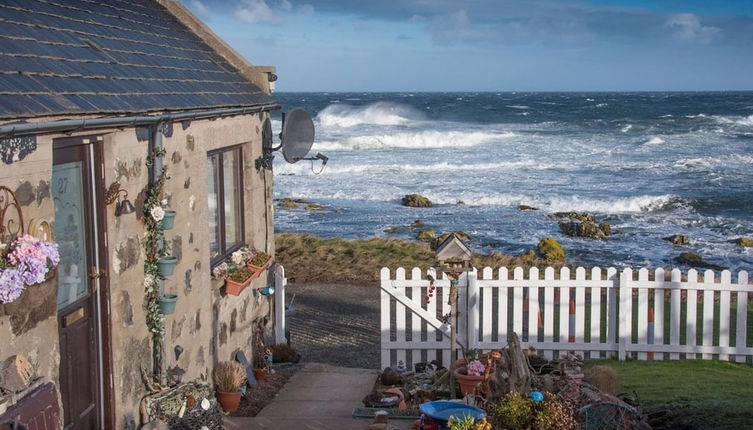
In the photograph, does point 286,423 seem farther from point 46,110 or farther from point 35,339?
point 46,110

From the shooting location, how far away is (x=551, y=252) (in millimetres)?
19359

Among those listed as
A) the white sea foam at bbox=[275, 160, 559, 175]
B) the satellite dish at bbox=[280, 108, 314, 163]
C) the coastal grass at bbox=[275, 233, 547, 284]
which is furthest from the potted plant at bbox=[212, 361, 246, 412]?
the white sea foam at bbox=[275, 160, 559, 175]

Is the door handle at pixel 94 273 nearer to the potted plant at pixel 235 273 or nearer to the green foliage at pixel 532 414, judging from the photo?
the potted plant at pixel 235 273

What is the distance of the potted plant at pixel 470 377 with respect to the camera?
8.30 metres

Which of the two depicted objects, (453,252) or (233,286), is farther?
(233,286)

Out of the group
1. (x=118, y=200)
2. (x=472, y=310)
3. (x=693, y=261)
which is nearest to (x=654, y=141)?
(x=693, y=261)

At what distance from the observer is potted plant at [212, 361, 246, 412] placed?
8.52 meters

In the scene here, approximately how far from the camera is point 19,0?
6.94 m

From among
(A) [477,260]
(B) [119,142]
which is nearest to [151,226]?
(B) [119,142]

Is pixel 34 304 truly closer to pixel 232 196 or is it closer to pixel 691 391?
pixel 232 196

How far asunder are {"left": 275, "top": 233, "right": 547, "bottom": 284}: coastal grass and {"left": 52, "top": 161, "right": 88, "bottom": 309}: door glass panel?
36.8 feet

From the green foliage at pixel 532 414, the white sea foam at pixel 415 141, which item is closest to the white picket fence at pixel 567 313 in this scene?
the green foliage at pixel 532 414

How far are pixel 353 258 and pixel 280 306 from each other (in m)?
7.63

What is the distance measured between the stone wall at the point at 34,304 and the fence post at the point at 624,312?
6673mm
